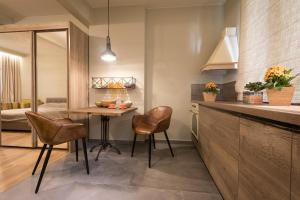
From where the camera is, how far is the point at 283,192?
26.5 inches

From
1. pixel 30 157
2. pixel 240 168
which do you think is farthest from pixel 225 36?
pixel 30 157

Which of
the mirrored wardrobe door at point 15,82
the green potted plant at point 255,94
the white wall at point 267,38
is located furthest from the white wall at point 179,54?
the mirrored wardrobe door at point 15,82

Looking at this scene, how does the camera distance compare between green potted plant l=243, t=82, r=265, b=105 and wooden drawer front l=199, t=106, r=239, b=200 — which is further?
green potted plant l=243, t=82, r=265, b=105

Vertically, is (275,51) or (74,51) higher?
(74,51)

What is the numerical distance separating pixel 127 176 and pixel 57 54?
2381mm

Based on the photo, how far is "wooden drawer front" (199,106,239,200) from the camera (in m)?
1.16

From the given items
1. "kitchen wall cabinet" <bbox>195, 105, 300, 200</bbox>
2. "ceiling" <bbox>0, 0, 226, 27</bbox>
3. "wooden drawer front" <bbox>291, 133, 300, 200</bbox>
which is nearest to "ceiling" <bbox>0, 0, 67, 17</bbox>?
"ceiling" <bbox>0, 0, 226, 27</bbox>

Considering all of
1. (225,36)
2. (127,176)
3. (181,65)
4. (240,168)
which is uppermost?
(225,36)

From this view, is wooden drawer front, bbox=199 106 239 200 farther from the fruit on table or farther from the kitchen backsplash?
the fruit on table

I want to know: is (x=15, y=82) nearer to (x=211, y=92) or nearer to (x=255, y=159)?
(x=211, y=92)

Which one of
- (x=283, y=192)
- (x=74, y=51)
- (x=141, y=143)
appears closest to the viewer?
(x=283, y=192)

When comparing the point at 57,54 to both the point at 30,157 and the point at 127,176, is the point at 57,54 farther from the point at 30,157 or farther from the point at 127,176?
the point at 127,176

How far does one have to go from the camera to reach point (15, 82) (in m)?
2.99

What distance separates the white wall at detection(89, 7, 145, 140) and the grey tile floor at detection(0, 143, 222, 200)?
82 centimetres
